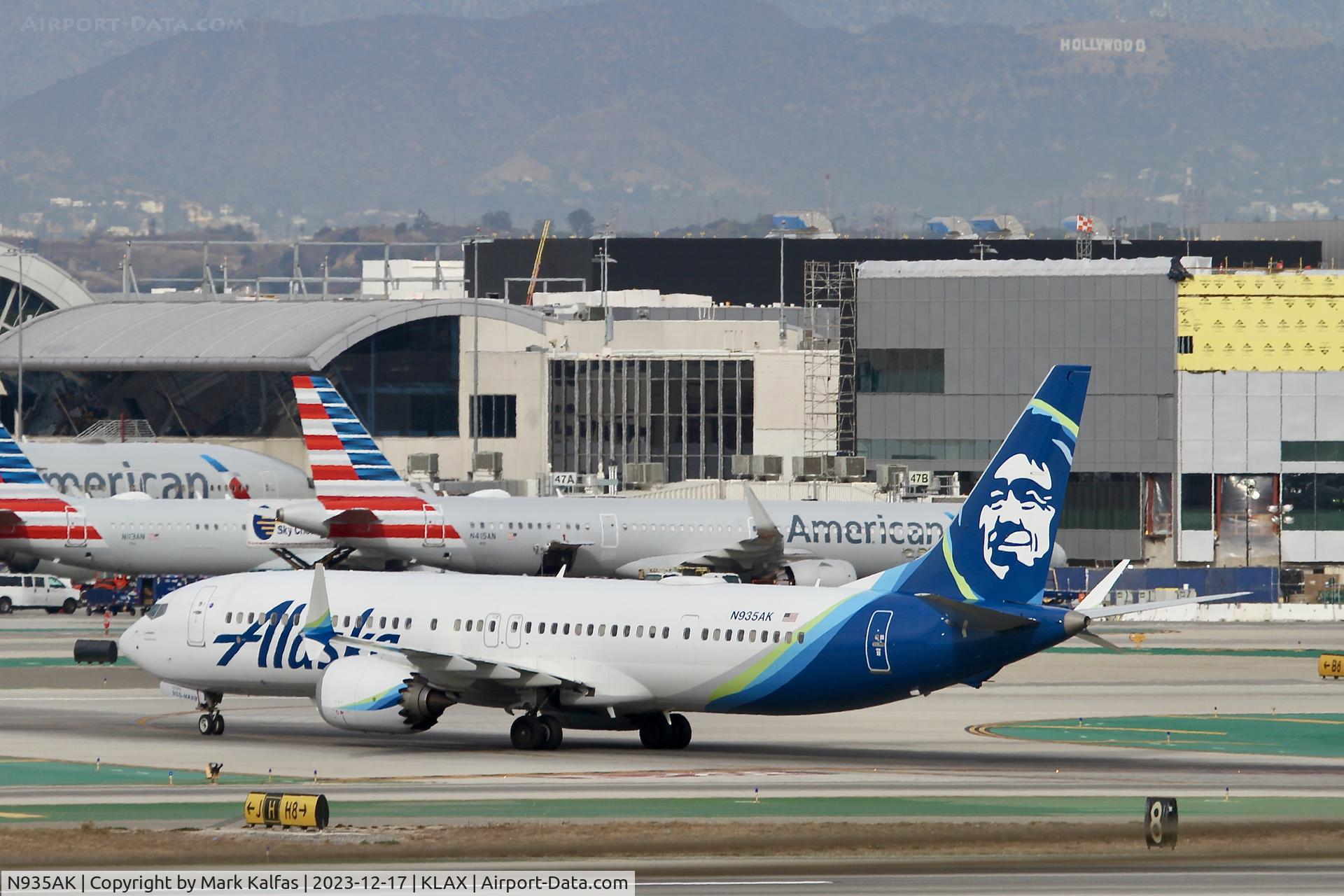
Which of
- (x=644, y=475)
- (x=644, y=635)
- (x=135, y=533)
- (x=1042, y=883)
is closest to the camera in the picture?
(x=1042, y=883)

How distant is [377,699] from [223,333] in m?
88.1

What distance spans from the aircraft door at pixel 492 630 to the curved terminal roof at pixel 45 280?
351 feet

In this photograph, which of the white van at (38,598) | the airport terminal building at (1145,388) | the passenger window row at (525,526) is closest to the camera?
the passenger window row at (525,526)

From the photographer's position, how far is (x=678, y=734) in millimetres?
44688

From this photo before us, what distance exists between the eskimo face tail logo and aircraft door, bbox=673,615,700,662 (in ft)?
19.3

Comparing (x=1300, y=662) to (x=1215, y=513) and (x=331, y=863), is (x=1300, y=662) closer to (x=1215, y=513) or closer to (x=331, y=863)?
(x=1215, y=513)

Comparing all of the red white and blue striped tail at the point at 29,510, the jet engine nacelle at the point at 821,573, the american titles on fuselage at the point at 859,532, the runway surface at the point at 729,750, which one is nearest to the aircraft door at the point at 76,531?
the red white and blue striped tail at the point at 29,510

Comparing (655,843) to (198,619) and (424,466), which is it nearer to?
(198,619)

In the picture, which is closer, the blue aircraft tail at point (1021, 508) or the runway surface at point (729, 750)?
the runway surface at point (729, 750)

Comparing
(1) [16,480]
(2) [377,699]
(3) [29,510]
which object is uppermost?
(1) [16,480]

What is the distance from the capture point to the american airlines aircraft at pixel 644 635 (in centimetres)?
4072

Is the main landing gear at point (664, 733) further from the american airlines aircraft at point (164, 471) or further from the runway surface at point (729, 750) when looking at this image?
the american airlines aircraft at point (164, 471)

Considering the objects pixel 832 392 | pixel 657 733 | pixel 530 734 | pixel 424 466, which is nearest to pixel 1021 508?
pixel 657 733

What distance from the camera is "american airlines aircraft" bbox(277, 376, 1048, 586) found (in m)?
Result: 82.6
